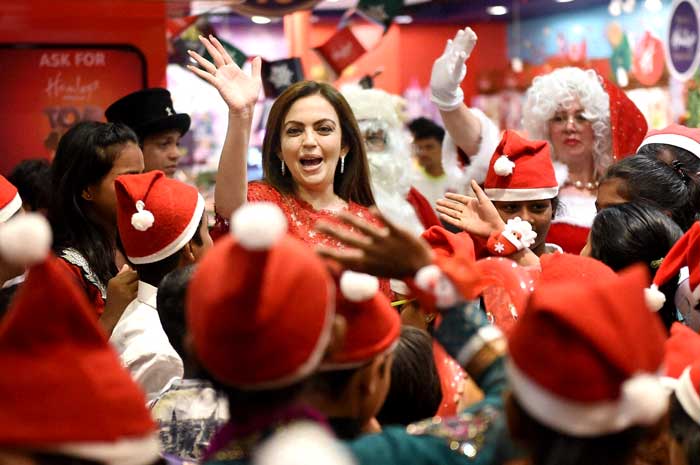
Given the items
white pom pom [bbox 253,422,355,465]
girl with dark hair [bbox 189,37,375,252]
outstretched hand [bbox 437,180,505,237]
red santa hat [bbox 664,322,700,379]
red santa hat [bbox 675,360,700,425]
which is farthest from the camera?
girl with dark hair [bbox 189,37,375,252]

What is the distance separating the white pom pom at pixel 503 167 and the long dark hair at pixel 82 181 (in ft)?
4.38

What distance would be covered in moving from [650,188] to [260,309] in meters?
2.32

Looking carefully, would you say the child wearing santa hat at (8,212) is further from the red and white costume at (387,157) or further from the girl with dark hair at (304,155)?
the red and white costume at (387,157)

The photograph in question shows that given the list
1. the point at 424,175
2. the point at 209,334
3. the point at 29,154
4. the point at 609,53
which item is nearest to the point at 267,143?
the point at 209,334

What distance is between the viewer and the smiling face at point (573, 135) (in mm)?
4781

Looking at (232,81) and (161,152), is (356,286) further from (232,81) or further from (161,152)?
(161,152)

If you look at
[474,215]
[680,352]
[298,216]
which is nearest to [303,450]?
[680,352]

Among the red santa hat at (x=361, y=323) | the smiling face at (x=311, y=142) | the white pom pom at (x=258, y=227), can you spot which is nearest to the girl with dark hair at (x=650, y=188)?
the smiling face at (x=311, y=142)

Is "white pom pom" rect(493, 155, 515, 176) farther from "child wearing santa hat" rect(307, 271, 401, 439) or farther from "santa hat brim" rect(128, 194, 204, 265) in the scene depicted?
"child wearing santa hat" rect(307, 271, 401, 439)

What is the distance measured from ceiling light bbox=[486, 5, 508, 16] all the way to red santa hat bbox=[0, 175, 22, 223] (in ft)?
27.4

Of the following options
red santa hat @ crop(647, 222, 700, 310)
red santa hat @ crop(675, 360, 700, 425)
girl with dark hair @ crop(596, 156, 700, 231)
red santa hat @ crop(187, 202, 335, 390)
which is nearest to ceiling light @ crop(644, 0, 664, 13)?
girl with dark hair @ crop(596, 156, 700, 231)

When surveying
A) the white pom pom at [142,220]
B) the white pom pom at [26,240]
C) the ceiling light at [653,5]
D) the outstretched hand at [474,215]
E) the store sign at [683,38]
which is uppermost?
the ceiling light at [653,5]

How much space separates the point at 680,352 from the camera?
2.30 m

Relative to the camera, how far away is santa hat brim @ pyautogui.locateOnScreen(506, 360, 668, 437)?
1.58 meters
